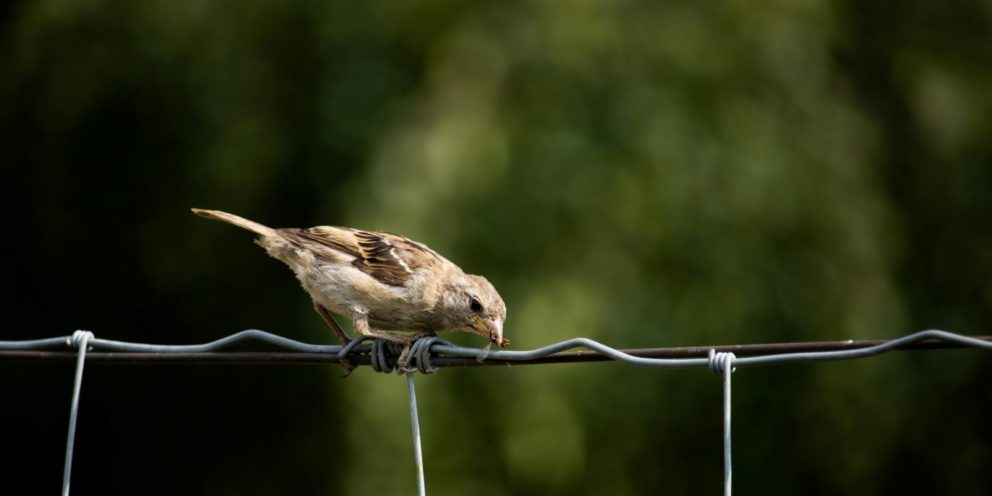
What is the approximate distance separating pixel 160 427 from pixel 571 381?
277 centimetres

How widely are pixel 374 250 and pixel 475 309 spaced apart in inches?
23.3

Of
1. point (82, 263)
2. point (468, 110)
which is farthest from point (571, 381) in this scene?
point (82, 263)

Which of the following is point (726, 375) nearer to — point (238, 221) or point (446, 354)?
point (446, 354)

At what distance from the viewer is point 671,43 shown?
6809mm

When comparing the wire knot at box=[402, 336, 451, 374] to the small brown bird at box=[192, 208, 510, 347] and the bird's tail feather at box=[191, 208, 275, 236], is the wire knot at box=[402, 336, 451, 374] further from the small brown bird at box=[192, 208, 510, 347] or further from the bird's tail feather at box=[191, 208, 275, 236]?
the bird's tail feather at box=[191, 208, 275, 236]

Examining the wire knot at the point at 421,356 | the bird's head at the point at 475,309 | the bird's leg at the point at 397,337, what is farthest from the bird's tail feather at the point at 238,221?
the wire knot at the point at 421,356

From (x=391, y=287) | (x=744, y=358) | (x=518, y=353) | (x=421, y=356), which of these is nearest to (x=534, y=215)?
(x=391, y=287)

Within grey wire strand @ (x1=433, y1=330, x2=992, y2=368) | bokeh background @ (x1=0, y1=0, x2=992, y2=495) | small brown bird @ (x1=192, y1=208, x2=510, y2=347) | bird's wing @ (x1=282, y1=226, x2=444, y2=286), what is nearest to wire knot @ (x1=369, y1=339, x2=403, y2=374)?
grey wire strand @ (x1=433, y1=330, x2=992, y2=368)

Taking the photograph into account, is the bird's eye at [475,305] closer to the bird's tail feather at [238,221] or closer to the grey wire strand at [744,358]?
the bird's tail feather at [238,221]

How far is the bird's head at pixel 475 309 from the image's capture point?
4.71 m

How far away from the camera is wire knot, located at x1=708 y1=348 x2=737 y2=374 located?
9.29 ft

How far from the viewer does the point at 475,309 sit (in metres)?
4.71

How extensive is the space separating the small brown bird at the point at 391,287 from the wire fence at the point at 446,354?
90 centimetres

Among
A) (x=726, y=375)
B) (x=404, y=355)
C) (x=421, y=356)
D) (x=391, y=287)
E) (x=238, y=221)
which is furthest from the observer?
(x=238, y=221)
